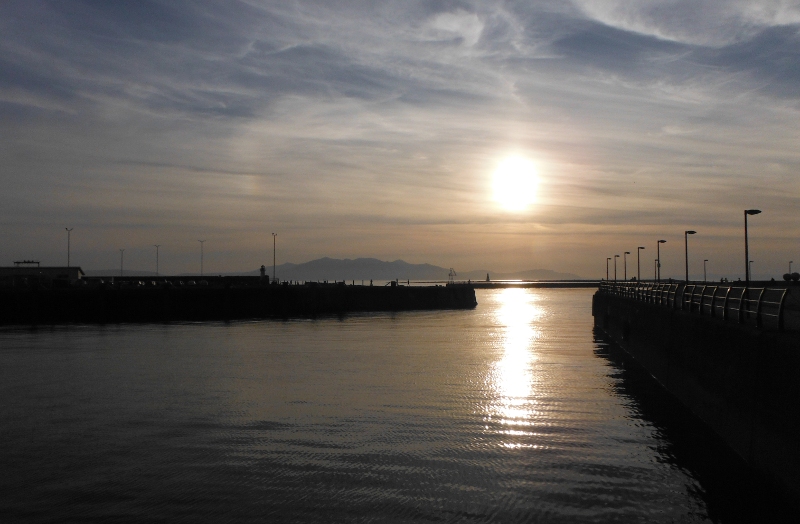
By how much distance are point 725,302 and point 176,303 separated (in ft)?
241

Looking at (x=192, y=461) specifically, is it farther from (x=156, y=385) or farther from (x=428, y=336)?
(x=428, y=336)

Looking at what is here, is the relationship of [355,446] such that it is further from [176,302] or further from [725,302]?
[176,302]

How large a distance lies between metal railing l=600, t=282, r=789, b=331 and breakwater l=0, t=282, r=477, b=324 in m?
53.7

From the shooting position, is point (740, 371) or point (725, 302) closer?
point (740, 371)

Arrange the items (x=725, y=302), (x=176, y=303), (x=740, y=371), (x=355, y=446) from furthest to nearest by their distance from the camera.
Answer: (x=176, y=303) < (x=725, y=302) < (x=355, y=446) < (x=740, y=371)

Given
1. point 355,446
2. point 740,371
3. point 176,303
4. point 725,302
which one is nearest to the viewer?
point 740,371

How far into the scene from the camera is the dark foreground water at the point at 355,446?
1509cm

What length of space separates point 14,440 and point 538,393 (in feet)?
58.6

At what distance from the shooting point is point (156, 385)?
31578 millimetres

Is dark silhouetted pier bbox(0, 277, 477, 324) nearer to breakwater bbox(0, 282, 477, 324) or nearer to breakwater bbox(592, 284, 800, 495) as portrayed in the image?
breakwater bbox(0, 282, 477, 324)

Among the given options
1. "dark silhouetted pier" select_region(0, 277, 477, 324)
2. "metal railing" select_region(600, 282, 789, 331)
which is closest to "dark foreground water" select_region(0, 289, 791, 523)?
"metal railing" select_region(600, 282, 789, 331)

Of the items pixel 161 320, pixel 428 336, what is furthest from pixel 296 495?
pixel 161 320

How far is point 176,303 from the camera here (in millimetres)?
87562

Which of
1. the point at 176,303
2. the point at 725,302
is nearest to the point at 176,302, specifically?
the point at 176,303
